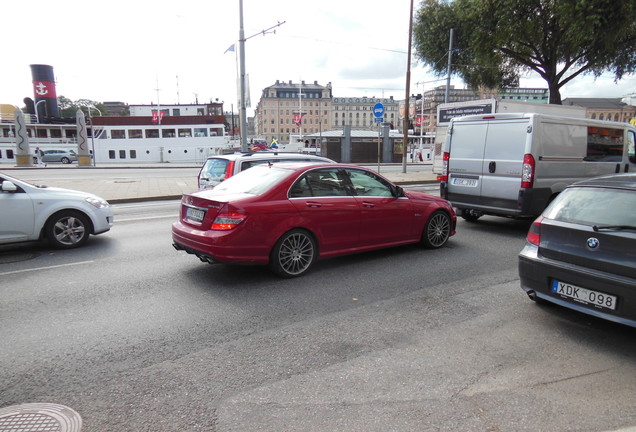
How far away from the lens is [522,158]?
7707 mm

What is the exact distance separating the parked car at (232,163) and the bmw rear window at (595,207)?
215 inches

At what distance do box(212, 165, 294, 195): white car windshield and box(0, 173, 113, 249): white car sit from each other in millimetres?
2903

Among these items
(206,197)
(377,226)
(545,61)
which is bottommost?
(377,226)

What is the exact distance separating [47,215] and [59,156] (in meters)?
41.0

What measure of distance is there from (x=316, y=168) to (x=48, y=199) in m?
4.51

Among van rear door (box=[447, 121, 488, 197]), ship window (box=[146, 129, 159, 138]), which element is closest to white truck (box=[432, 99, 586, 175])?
van rear door (box=[447, 121, 488, 197])

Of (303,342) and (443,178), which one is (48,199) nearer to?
(303,342)

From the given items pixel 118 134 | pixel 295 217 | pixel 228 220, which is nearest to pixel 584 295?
pixel 295 217

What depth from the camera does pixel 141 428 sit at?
2.52 metres

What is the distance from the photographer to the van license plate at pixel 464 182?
8609 millimetres

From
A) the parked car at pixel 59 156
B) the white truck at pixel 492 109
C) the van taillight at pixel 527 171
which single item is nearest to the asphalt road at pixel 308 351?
the van taillight at pixel 527 171

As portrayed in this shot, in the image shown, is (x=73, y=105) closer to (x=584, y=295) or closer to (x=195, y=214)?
(x=195, y=214)

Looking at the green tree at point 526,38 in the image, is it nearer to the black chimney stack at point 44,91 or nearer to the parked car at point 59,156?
the parked car at point 59,156

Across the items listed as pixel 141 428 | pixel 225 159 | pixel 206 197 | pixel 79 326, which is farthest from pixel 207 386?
pixel 225 159
